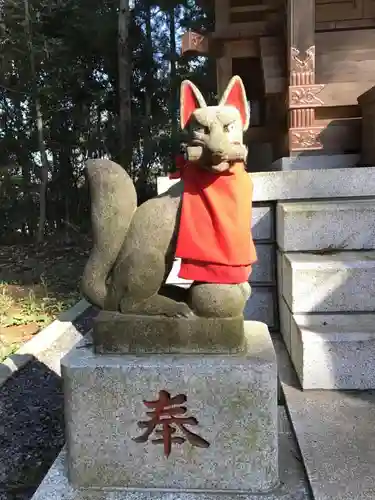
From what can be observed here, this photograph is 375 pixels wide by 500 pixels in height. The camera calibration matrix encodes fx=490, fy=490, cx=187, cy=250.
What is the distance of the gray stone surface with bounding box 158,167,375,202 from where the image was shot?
343cm

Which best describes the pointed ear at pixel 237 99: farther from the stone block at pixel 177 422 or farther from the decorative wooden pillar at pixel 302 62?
the decorative wooden pillar at pixel 302 62

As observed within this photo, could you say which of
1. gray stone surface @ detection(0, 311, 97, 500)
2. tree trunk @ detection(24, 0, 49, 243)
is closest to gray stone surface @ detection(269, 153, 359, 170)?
gray stone surface @ detection(0, 311, 97, 500)

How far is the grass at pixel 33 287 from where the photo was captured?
4.91 metres

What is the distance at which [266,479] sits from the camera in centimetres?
190

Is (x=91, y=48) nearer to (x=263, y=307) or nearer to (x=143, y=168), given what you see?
(x=143, y=168)

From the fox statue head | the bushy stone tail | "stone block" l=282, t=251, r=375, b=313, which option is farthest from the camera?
"stone block" l=282, t=251, r=375, b=313

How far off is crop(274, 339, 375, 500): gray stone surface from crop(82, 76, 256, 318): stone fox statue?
0.74 meters

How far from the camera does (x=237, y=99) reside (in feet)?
6.13

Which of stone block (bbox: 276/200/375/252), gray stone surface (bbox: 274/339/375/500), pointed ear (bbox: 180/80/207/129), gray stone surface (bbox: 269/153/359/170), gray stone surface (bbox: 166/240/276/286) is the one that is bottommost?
gray stone surface (bbox: 274/339/375/500)

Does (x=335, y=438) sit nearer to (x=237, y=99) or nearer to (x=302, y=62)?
(x=237, y=99)

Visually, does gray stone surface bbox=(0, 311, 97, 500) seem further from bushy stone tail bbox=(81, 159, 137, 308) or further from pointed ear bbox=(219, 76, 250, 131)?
pointed ear bbox=(219, 76, 250, 131)

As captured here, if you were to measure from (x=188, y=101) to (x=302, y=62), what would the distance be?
245 centimetres

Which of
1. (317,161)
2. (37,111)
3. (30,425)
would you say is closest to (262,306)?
(317,161)

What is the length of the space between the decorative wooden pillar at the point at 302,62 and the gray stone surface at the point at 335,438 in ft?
7.09
